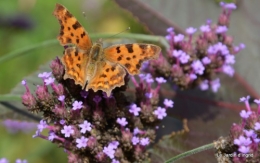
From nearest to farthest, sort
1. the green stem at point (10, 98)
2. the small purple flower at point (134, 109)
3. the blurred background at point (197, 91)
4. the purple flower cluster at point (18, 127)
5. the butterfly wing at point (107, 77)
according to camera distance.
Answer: the butterfly wing at point (107, 77)
the small purple flower at point (134, 109)
the green stem at point (10, 98)
the blurred background at point (197, 91)
the purple flower cluster at point (18, 127)

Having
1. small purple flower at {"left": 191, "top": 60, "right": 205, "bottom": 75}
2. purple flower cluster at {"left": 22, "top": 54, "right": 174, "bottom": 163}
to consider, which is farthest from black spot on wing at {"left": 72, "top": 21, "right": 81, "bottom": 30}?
small purple flower at {"left": 191, "top": 60, "right": 205, "bottom": 75}

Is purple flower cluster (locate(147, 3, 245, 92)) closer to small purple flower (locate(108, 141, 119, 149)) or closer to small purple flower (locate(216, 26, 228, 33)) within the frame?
small purple flower (locate(216, 26, 228, 33))

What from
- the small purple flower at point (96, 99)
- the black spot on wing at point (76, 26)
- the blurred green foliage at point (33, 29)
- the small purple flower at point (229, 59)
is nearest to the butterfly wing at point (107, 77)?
the small purple flower at point (96, 99)

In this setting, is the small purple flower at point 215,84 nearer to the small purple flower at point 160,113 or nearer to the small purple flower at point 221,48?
Answer: the small purple flower at point 221,48

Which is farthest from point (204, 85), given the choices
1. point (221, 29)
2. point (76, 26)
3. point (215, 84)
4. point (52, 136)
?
point (52, 136)

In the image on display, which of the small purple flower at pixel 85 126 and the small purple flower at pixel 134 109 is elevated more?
the small purple flower at pixel 134 109

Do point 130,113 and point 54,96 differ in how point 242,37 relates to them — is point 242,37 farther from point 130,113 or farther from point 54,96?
point 54,96
